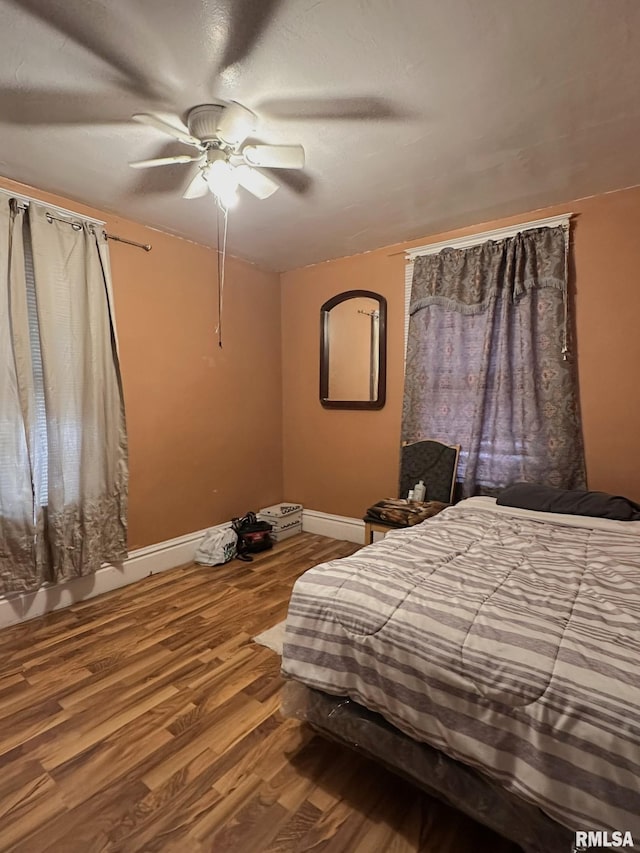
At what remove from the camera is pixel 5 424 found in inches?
94.3

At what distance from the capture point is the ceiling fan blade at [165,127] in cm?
169

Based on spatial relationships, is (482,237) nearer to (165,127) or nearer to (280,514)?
(165,127)

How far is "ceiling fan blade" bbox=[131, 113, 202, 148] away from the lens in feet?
5.54

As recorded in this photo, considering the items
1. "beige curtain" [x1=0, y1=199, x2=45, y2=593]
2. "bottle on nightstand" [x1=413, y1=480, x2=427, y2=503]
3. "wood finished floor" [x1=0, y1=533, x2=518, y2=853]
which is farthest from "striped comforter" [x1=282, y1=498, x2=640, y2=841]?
"beige curtain" [x1=0, y1=199, x2=45, y2=593]

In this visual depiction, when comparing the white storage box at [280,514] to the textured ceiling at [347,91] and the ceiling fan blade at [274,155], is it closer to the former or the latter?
the textured ceiling at [347,91]

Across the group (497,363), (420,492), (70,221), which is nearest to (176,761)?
(420,492)

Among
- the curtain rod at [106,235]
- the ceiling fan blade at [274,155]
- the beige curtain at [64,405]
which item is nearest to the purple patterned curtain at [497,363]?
the ceiling fan blade at [274,155]

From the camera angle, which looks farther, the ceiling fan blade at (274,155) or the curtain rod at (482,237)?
the curtain rod at (482,237)

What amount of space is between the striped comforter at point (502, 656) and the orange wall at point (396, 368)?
1.07 metres

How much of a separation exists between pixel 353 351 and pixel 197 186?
1965mm

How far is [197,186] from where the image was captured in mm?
2158

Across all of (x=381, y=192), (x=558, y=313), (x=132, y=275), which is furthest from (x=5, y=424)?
(x=558, y=313)

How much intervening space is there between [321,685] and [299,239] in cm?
298

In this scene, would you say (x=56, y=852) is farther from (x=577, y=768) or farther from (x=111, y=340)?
(x=111, y=340)
